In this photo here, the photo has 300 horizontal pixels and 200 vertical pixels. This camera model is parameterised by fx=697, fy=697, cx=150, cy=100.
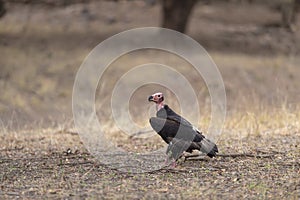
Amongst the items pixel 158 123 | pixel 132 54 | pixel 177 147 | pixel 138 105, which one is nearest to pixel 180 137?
pixel 177 147

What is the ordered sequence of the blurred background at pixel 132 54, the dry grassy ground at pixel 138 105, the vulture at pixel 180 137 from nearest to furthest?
the dry grassy ground at pixel 138 105, the vulture at pixel 180 137, the blurred background at pixel 132 54

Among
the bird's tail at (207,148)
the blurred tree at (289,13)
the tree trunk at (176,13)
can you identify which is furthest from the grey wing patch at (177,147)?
the blurred tree at (289,13)

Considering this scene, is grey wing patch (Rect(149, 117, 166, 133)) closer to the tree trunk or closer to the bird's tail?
the bird's tail

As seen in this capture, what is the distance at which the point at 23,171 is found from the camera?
8320mm

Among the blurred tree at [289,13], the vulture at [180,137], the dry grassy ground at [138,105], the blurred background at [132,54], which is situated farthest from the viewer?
the blurred tree at [289,13]

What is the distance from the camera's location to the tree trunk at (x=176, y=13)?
22.9 meters

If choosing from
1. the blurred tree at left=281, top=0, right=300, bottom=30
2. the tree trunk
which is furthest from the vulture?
the blurred tree at left=281, top=0, right=300, bottom=30

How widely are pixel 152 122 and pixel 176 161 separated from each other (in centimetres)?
59

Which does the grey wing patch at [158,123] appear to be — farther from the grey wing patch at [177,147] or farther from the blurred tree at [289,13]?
the blurred tree at [289,13]

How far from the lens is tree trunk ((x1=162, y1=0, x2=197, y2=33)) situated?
75.2 feet

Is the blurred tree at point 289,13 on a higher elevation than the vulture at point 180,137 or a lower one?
higher

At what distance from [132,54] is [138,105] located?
4.00 metres

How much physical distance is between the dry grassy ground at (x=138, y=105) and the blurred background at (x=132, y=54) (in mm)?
41

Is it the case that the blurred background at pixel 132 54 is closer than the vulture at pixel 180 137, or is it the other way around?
the vulture at pixel 180 137
